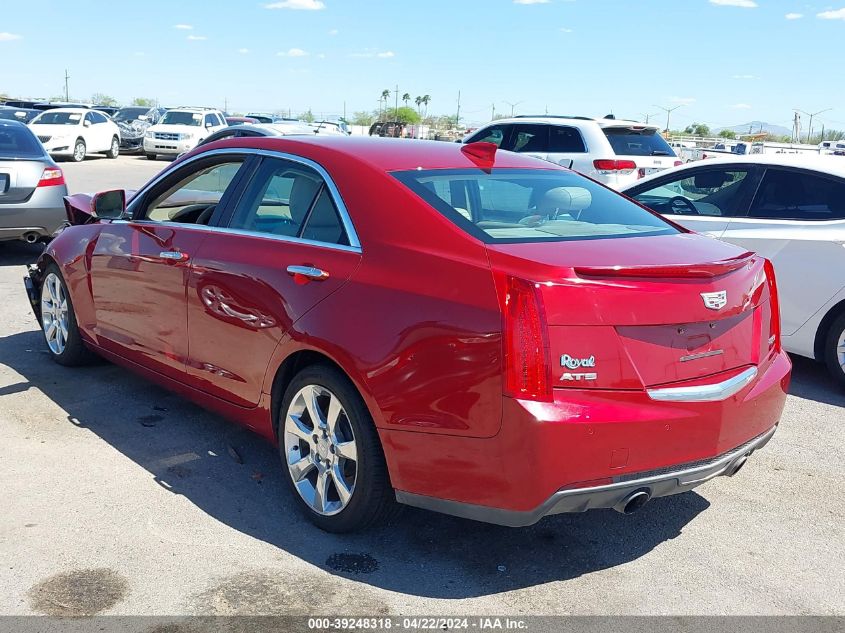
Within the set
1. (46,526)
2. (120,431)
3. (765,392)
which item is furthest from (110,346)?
(765,392)

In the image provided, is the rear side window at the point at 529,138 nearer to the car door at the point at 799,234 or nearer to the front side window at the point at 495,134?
the front side window at the point at 495,134

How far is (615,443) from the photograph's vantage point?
3.24 metres

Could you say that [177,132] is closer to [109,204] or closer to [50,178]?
[50,178]

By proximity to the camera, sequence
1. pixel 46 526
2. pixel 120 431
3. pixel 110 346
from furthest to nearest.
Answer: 1. pixel 110 346
2. pixel 120 431
3. pixel 46 526

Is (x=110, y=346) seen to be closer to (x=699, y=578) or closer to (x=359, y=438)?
(x=359, y=438)

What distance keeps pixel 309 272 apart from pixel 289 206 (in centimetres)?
55

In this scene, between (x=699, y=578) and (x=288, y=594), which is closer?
(x=288, y=594)

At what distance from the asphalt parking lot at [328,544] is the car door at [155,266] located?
506mm

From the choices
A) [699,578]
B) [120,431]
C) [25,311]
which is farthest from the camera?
[25,311]

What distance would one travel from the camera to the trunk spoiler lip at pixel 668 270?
329 cm

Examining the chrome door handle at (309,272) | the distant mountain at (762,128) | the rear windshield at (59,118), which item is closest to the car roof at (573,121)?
the chrome door handle at (309,272)

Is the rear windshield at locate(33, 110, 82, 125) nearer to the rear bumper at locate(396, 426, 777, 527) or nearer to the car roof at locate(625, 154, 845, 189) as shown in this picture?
the car roof at locate(625, 154, 845, 189)

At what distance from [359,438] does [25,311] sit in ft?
17.5

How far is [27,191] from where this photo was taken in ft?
31.9
